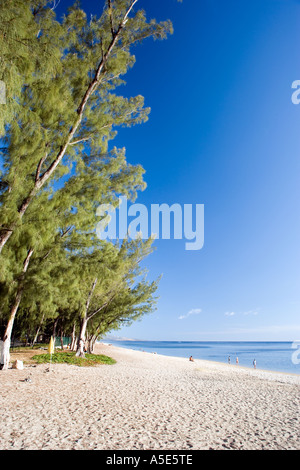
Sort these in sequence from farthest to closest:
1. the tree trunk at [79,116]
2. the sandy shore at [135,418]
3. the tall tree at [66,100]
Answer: the tree trunk at [79,116] → the tall tree at [66,100] → the sandy shore at [135,418]

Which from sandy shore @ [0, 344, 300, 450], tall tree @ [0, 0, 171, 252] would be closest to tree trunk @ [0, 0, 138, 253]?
tall tree @ [0, 0, 171, 252]

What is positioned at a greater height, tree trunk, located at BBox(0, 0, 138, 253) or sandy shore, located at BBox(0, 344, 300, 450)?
tree trunk, located at BBox(0, 0, 138, 253)

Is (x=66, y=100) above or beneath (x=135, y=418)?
above

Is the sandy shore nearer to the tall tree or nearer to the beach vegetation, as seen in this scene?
the beach vegetation

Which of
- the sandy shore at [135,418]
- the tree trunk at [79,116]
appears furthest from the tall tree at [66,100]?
the sandy shore at [135,418]

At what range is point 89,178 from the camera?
26.7 ft

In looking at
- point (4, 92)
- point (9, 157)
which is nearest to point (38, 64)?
point (4, 92)

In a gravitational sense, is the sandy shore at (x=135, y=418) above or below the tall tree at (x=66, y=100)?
below

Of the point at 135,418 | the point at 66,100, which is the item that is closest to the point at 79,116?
the point at 66,100

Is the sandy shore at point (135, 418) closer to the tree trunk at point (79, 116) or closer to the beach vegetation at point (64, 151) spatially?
the beach vegetation at point (64, 151)

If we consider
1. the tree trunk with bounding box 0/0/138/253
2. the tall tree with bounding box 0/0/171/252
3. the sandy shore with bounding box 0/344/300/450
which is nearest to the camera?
the sandy shore with bounding box 0/344/300/450

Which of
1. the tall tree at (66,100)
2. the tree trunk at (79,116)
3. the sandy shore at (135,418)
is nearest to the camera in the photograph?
the sandy shore at (135,418)

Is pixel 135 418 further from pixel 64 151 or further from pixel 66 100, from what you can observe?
pixel 66 100
